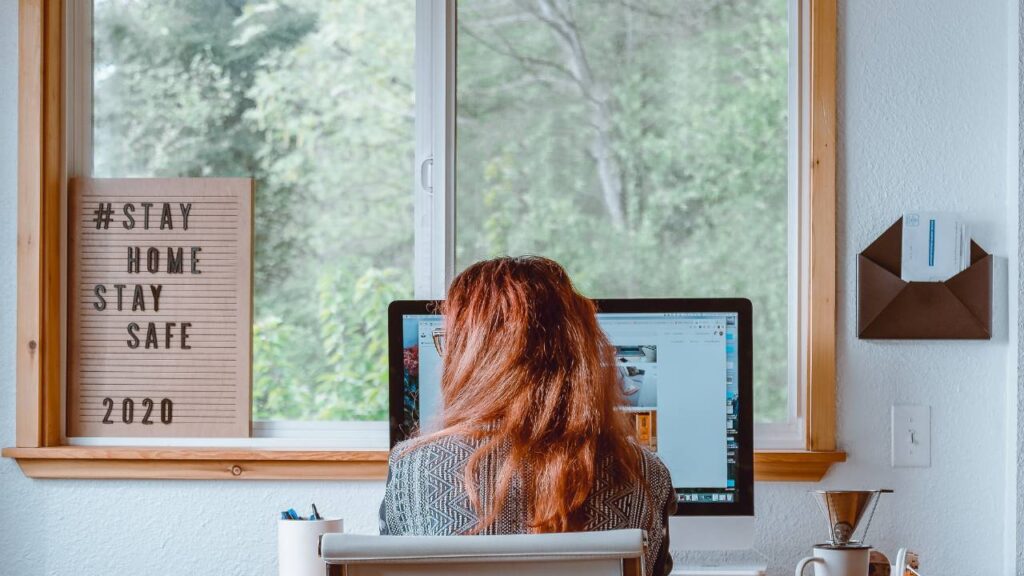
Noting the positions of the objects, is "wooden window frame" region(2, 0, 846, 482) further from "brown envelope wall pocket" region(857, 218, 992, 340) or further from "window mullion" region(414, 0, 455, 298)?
"window mullion" region(414, 0, 455, 298)

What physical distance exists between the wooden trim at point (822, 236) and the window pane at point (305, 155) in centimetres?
78

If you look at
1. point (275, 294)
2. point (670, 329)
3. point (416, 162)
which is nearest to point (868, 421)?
point (670, 329)

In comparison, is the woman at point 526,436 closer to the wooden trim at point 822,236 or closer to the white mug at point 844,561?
the white mug at point 844,561

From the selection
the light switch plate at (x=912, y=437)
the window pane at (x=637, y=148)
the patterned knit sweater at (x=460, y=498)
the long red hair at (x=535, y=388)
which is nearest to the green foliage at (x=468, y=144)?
the window pane at (x=637, y=148)

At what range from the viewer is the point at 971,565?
6.43ft

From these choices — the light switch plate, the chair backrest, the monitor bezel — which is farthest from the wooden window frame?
the chair backrest

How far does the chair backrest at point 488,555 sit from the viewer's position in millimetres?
961

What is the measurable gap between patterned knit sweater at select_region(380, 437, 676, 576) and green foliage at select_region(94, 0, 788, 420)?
819mm

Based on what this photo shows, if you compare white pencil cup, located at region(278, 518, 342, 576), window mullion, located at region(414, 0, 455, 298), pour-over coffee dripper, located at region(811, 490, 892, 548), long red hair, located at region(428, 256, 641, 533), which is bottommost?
white pencil cup, located at region(278, 518, 342, 576)

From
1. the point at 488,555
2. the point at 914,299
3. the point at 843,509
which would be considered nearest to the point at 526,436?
the point at 488,555

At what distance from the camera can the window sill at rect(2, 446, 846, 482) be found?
6.61 ft

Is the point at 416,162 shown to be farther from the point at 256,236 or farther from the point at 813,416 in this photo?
the point at 813,416

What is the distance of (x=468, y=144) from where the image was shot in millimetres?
2102

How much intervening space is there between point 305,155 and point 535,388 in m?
1.04
